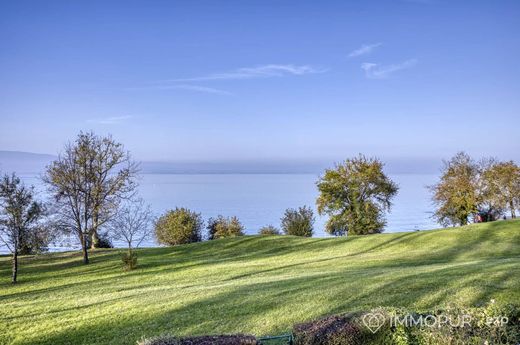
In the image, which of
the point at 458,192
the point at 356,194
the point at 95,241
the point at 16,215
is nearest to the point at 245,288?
the point at 16,215

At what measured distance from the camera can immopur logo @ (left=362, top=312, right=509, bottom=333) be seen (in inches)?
279

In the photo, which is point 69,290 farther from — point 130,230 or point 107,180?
point 107,180

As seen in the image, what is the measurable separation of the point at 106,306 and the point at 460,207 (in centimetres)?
4664

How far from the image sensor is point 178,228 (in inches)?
2176

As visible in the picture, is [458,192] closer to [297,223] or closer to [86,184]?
[297,223]

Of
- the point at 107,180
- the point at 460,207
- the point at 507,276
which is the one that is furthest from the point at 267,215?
the point at 507,276

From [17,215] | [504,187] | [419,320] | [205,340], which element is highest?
[17,215]

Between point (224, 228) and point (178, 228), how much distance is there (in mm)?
7020

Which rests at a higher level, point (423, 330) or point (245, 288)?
point (423, 330)

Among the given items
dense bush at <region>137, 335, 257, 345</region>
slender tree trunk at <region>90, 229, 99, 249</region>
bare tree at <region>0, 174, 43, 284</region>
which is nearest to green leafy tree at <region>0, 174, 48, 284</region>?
bare tree at <region>0, 174, 43, 284</region>

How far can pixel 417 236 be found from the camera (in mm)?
30703

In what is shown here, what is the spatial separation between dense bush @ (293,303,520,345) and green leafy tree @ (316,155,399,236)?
44297mm

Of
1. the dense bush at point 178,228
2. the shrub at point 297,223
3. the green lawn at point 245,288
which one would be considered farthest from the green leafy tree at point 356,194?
the green lawn at point 245,288

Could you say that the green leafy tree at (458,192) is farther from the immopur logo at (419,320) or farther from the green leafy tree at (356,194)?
the immopur logo at (419,320)
